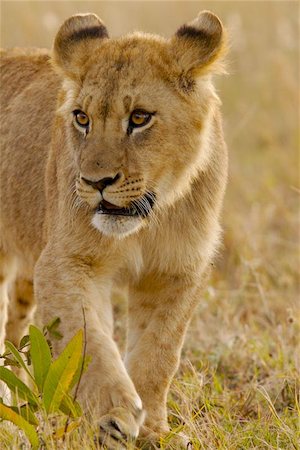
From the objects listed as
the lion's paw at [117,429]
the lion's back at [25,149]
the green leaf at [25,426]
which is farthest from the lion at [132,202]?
the green leaf at [25,426]

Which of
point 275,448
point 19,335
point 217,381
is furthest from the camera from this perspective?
point 19,335

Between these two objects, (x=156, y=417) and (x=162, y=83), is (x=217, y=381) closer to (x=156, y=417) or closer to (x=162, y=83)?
(x=156, y=417)

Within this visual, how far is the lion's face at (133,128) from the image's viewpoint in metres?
3.57

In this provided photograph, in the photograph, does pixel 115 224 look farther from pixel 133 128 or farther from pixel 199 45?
pixel 199 45

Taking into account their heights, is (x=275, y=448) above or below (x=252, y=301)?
above

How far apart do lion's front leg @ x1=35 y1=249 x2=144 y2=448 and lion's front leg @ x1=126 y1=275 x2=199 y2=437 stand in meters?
0.19

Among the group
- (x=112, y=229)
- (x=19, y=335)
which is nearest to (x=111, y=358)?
(x=112, y=229)

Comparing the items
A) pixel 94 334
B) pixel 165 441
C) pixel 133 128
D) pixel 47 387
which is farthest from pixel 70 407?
pixel 133 128

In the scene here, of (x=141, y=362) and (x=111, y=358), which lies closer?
(x=111, y=358)

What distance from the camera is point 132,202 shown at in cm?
364

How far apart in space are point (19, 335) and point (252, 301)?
150cm

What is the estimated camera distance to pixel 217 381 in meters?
4.39

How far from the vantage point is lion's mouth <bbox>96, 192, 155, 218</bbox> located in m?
3.62

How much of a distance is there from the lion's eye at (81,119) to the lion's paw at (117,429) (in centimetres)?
102
